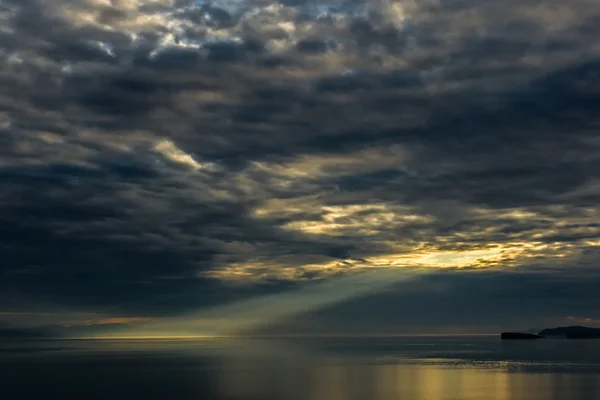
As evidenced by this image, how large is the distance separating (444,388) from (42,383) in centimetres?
5279

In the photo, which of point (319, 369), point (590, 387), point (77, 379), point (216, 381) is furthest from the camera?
point (319, 369)

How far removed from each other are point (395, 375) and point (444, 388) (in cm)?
2210

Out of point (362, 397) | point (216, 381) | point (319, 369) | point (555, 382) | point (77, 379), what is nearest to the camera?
point (362, 397)

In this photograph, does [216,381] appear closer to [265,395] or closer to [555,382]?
[265,395]

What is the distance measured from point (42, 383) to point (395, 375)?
49378 millimetres

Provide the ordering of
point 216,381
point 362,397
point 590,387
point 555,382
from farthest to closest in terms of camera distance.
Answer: point 216,381, point 555,382, point 590,387, point 362,397

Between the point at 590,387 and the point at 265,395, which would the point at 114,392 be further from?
the point at 590,387

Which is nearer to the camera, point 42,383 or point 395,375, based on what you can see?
point 42,383

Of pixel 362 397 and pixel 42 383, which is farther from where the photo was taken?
pixel 42 383

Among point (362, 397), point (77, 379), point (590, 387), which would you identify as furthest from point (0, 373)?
point (590, 387)

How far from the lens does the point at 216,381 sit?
9038 cm

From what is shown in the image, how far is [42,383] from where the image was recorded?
90.6m

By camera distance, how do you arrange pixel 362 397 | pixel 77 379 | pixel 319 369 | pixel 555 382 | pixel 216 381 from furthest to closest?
pixel 319 369 → pixel 77 379 → pixel 216 381 → pixel 555 382 → pixel 362 397

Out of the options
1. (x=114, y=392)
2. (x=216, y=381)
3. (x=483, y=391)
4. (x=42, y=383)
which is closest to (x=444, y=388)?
(x=483, y=391)
